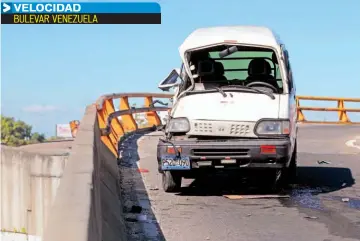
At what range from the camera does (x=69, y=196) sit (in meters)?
3.73

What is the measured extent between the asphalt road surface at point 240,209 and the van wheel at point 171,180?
110 millimetres

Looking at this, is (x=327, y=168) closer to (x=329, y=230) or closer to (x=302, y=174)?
(x=302, y=174)

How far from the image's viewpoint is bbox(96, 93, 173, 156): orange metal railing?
13117mm

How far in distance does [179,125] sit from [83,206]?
5.44 m

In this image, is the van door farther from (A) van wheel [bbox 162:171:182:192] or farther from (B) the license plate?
(A) van wheel [bbox 162:171:182:192]

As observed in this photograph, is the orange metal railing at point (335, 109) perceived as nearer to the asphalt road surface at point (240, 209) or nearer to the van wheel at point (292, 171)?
the asphalt road surface at point (240, 209)

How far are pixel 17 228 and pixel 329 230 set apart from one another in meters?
9.85

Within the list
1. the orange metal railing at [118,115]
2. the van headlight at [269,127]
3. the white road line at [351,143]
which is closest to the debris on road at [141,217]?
the van headlight at [269,127]

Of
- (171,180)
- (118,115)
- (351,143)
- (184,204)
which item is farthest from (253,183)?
(351,143)

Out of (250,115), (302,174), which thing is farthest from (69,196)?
(302,174)

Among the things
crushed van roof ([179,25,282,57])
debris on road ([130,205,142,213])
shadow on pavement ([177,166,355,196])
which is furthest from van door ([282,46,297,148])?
debris on road ([130,205,142,213])

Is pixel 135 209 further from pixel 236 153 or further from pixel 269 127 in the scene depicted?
pixel 269 127

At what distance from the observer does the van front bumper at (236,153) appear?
27.9 feet

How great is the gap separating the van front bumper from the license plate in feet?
0.14
